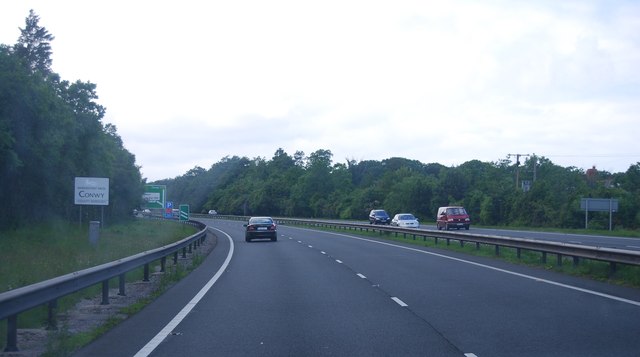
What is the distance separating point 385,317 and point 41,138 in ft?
153

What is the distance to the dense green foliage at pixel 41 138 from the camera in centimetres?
5094

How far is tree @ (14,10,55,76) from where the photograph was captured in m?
79.3

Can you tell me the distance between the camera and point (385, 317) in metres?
13.5

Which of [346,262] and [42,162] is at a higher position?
[42,162]

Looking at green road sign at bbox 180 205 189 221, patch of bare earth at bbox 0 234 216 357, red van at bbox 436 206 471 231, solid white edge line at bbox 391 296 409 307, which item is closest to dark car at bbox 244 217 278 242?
green road sign at bbox 180 205 189 221

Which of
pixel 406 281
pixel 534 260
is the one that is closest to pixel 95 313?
pixel 406 281

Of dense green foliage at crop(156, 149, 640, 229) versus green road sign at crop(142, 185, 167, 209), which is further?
dense green foliage at crop(156, 149, 640, 229)

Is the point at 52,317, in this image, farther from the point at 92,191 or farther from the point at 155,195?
the point at 155,195

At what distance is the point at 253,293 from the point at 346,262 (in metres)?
10.8

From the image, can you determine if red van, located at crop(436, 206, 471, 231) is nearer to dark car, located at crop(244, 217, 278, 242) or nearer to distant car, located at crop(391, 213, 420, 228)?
distant car, located at crop(391, 213, 420, 228)

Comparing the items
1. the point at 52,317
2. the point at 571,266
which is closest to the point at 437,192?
the point at 571,266

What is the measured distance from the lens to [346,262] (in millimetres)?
28188

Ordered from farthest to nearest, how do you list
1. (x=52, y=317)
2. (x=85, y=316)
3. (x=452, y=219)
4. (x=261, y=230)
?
(x=452, y=219) → (x=261, y=230) → (x=85, y=316) → (x=52, y=317)

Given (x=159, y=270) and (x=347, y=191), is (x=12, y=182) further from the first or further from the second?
(x=347, y=191)
